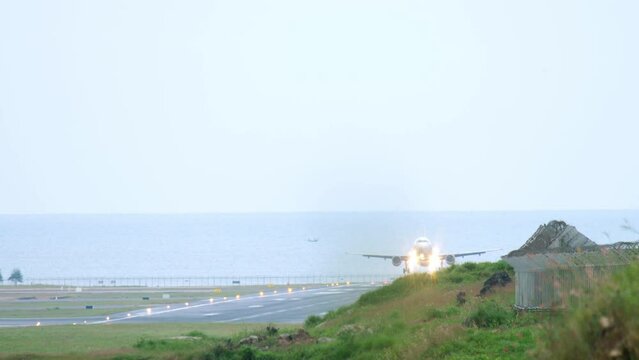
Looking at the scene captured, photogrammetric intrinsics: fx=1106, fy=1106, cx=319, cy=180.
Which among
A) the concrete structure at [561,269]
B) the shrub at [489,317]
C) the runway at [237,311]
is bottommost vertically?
the runway at [237,311]

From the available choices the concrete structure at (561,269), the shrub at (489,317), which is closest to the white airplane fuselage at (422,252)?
the concrete structure at (561,269)

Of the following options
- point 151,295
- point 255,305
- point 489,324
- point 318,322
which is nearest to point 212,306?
point 255,305

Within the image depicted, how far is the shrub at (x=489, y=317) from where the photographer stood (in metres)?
28.3

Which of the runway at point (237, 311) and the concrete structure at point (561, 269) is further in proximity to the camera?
the runway at point (237, 311)

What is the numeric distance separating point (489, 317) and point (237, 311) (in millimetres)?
53442

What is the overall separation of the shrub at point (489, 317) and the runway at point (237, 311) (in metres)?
37.2

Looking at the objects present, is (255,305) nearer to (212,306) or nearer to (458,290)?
(212,306)

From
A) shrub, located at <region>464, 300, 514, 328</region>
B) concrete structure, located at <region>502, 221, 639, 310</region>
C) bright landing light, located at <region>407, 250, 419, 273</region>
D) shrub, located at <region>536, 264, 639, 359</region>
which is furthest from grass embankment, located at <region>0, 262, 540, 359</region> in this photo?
bright landing light, located at <region>407, 250, 419, 273</region>

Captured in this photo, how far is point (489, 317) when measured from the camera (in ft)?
93.7

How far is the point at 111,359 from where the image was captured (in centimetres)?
3900

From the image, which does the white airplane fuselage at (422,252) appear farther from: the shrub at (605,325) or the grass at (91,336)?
the shrub at (605,325)

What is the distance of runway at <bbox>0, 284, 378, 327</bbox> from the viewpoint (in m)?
72.9

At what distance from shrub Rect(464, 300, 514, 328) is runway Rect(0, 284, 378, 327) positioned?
122 feet

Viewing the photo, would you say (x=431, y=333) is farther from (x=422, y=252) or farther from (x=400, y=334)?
(x=422, y=252)
